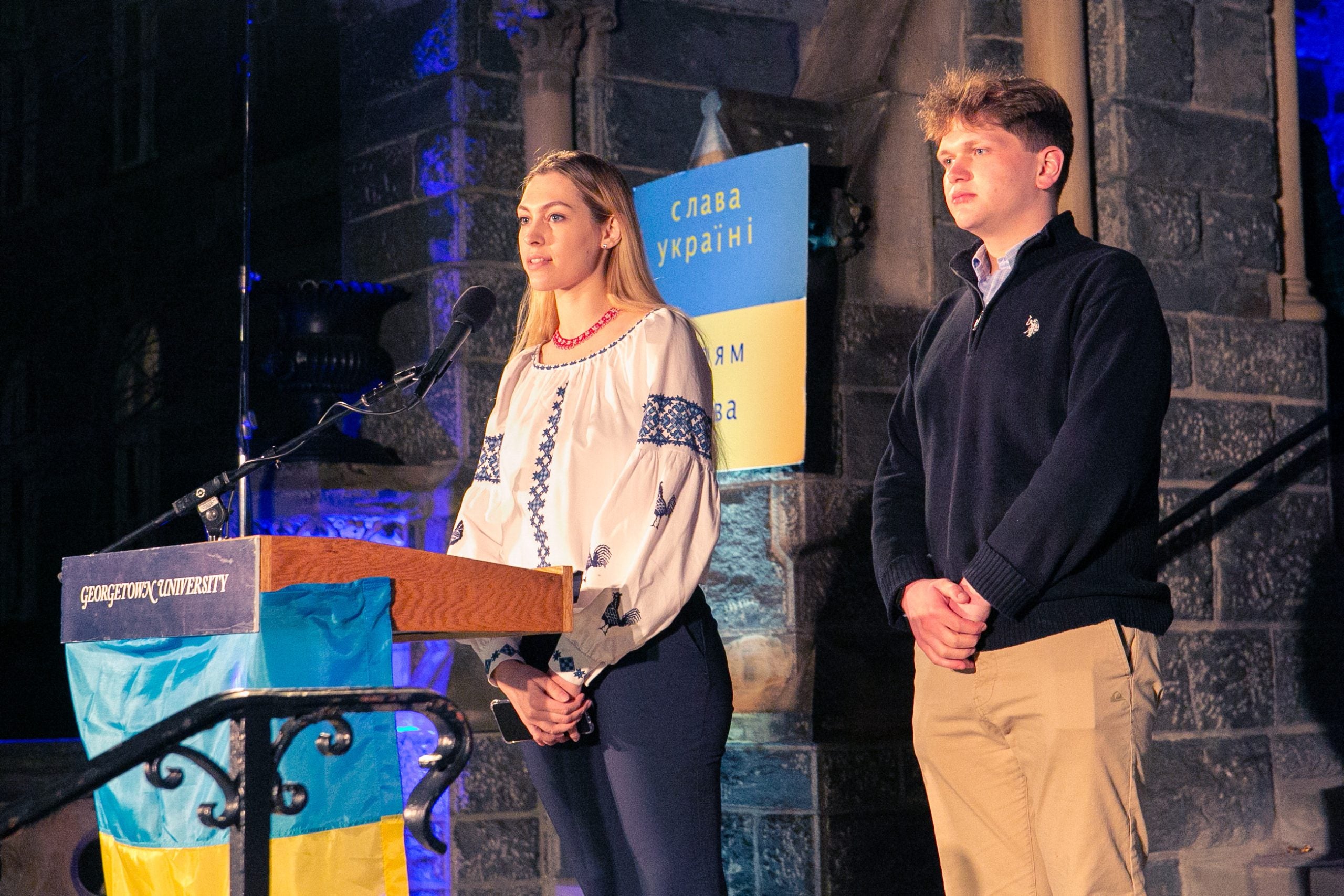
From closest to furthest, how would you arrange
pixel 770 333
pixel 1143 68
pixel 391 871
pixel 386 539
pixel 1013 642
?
pixel 391 871 → pixel 1013 642 → pixel 770 333 → pixel 1143 68 → pixel 386 539

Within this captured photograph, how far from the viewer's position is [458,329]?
7.92 feet

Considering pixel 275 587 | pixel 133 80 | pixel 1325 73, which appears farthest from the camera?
pixel 133 80

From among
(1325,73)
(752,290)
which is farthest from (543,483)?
(1325,73)

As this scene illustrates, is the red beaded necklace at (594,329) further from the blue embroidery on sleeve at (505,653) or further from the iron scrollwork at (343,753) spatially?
the iron scrollwork at (343,753)

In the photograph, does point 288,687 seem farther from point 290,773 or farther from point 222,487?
point 222,487

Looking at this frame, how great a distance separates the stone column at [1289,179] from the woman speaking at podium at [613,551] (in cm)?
258

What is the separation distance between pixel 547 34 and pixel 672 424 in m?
2.64

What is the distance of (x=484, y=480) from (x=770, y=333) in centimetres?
156

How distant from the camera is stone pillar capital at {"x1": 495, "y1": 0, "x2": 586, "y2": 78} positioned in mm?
4605

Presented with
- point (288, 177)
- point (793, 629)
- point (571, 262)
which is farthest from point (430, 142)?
point (571, 262)

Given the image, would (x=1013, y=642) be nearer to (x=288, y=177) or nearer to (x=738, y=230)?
(x=738, y=230)

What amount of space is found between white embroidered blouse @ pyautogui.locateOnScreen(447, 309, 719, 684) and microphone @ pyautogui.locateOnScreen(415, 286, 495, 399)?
137 millimetres

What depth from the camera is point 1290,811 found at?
4.23 metres

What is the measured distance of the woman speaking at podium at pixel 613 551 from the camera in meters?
2.23
